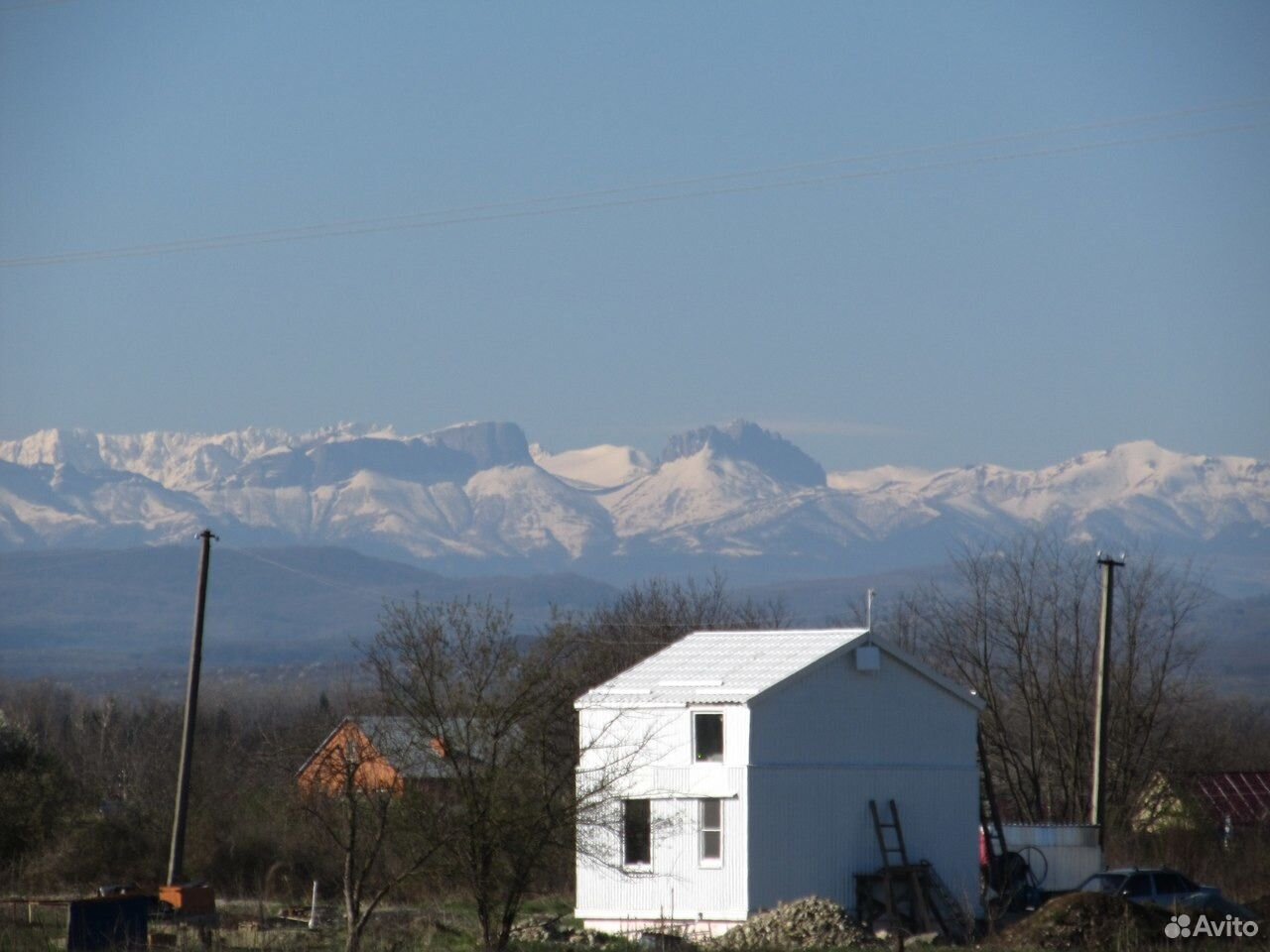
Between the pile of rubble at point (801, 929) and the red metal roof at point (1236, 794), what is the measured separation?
2528cm

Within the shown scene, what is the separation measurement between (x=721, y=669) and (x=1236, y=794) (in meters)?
30.0

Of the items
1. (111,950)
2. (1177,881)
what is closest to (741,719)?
(1177,881)

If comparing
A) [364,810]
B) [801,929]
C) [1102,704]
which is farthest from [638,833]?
[364,810]

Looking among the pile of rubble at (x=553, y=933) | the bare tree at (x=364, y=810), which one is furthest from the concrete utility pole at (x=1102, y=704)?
the bare tree at (x=364, y=810)

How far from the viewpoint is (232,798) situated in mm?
52938

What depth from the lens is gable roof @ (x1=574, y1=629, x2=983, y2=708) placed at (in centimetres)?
3691

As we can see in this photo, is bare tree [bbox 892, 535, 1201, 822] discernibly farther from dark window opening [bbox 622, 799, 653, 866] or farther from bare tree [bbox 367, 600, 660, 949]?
bare tree [bbox 367, 600, 660, 949]

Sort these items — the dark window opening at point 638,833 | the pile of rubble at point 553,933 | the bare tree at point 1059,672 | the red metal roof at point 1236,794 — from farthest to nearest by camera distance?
the red metal roof at point 1236,794 < the bare tree at point 1059,672 < the dark window opening at point 638,833 < the pile of rubble at point 553,933

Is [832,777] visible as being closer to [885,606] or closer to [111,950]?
[111,950]

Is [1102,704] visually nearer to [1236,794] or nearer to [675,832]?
[675,832]

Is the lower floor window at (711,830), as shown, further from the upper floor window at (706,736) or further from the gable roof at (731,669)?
the gable roof at (731,669)

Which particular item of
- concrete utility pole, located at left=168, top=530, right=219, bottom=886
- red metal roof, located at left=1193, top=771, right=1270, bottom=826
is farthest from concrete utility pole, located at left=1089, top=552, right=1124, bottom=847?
concrete utility pole, located at left=168, top=530, right=219, bottom=886

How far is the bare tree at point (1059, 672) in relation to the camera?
53.8 meters

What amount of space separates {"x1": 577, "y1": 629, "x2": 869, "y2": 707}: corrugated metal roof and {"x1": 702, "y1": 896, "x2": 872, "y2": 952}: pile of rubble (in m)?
4.43
